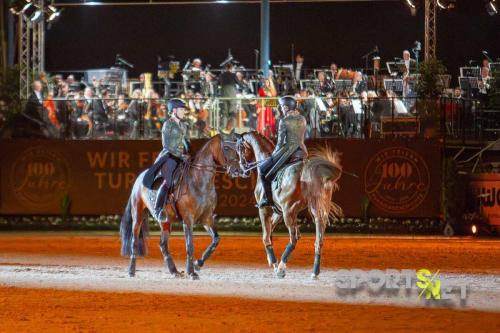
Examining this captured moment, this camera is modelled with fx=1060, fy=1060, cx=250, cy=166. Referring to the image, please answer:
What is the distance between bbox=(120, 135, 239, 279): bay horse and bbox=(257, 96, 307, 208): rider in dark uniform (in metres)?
0.56

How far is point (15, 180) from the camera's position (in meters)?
29.6

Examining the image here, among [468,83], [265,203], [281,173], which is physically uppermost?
[468,83]

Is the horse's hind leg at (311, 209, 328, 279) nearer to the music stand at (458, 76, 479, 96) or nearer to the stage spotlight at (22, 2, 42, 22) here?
the music stand at (458, 76, 479, 96)

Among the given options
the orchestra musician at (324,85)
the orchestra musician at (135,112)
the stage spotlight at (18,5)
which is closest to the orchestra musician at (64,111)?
the orchestra musician at (135,112)

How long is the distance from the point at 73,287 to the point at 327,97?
41.9 ft

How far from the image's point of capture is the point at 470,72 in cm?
3053

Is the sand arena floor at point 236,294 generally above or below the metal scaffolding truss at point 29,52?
below

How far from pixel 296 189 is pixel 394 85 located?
469 inches

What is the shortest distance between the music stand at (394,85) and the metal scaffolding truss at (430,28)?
3.23ft

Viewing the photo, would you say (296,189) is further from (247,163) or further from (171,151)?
(171,151)

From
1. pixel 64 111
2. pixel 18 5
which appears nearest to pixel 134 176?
pixel 64 111

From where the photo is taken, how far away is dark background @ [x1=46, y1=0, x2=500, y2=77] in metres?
34.5

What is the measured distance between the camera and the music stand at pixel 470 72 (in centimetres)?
3000

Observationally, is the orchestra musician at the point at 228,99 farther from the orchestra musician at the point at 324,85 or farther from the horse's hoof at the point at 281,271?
the horse's hoof at the point at 281,271
